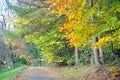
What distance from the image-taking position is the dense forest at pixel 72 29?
14.5 metres

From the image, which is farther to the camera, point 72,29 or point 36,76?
point 36,76

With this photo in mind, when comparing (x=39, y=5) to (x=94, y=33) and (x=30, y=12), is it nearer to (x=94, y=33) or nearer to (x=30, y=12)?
(x=30, y=12)

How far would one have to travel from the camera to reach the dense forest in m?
14.5

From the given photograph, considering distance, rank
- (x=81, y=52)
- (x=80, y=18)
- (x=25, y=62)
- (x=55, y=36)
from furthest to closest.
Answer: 1. (x=25, y=62)
2. (x=55, y=36)
3. (x=81, y=52)
4. (x=80, y=18)

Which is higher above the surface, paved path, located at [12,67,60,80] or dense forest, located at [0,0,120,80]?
dense forest, located at [0,0,120,80]

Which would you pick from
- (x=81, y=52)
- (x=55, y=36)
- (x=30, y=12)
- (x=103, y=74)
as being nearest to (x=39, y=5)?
(x=30, y=12)

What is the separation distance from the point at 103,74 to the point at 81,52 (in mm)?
13323

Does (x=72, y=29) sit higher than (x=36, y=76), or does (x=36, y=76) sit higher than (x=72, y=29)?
(x=72, y=29)

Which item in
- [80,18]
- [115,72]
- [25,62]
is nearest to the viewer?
[80,18]

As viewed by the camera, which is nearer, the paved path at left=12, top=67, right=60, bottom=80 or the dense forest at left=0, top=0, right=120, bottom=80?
the dense forest at left=0, top=0, right=120, bottom=80

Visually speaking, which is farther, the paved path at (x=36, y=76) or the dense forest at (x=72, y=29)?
the paved path at (x=36, y=76)

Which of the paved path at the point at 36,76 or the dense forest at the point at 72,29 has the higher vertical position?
the dense forest at the point at 72,29

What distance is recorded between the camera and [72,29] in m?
16.3

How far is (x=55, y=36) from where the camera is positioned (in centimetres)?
3281
